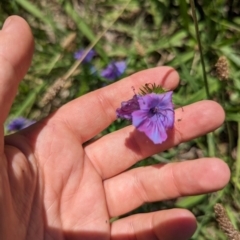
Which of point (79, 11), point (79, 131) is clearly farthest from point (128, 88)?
point (79, 11)

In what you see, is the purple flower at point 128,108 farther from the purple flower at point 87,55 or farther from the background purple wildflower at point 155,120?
the purple flower at point 87,55

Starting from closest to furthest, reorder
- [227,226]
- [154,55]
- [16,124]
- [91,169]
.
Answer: [227,226] → [91,169] → [16,124] → [154,55]

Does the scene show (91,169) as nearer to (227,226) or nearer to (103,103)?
(103,103)

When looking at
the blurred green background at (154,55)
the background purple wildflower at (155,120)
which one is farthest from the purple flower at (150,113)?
the blurred green background at (154,55)

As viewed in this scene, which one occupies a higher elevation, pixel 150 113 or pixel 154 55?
pixel 150 113

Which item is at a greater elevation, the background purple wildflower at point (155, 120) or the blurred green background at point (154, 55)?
the background purple wildflower at point (155, 120)

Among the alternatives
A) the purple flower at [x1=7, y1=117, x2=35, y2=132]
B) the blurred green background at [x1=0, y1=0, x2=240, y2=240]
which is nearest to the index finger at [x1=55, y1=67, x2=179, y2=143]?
the blurred green background at [x1=0, y1=0, x2=240, y2=240]

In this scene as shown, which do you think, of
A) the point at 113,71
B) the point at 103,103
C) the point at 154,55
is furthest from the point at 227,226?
the point at 154,55
